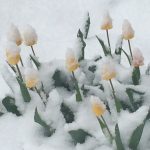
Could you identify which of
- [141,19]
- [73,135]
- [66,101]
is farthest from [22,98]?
[141,19]

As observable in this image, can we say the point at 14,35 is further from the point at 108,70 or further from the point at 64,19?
the point at 64,19

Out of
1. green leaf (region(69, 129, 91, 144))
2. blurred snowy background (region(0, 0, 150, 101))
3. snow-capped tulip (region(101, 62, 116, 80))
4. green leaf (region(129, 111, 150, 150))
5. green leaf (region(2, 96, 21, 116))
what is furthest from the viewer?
blurred snowy background (region(0, 0, 150, 101))

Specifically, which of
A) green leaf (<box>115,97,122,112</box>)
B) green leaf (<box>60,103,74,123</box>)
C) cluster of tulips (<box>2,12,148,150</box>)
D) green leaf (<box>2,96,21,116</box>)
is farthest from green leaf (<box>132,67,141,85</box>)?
green leaf (<box>2,96,21,116</box>)

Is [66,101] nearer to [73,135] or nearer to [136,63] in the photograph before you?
[73,135]

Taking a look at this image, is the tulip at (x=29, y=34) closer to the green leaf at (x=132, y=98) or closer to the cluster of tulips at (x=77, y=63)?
the cluster of tulips at (x=77, y=63)

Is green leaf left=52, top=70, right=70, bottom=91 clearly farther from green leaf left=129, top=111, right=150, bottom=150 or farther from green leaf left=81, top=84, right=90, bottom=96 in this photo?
green leaf left=129, top=111, right=150, bottom=150

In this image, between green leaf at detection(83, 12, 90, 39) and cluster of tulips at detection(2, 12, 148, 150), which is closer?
cluster of tulips at detection(2, 12, 148, 150)

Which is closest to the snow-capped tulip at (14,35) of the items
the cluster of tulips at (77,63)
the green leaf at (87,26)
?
the cluster of tulips at (77,63)
